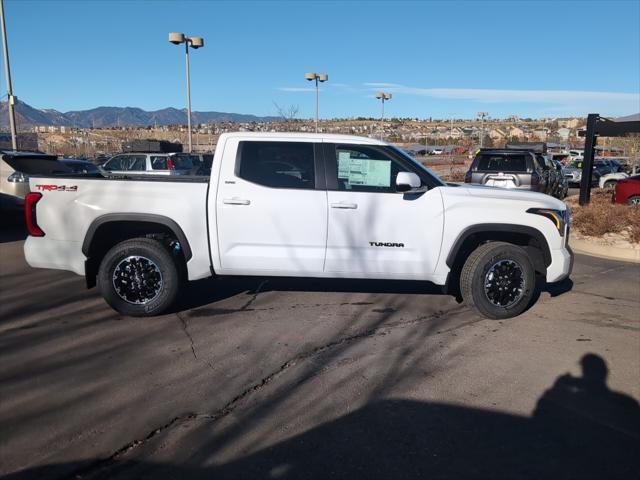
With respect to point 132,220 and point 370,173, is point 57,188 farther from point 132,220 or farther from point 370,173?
point 370,173

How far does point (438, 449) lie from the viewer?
3.33 m

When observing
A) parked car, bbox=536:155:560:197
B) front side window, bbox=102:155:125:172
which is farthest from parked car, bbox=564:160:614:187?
front side window, bbox=102:155:125:172

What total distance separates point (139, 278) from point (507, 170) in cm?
1072

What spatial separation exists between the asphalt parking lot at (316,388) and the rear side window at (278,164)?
1492mm

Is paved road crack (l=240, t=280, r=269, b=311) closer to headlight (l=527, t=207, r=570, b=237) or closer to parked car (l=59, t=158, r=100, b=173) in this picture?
headlight (l=527, t=207, r=570, b=237)

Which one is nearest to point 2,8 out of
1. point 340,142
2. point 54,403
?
point 340,142

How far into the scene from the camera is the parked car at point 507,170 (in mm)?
13359

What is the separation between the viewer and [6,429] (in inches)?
138

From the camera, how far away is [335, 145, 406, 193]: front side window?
576 cm

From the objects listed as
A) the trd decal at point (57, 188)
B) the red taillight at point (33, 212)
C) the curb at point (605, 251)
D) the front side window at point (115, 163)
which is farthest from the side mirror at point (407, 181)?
the front side window at point (115, 163)

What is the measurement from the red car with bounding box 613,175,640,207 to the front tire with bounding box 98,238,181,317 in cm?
1261

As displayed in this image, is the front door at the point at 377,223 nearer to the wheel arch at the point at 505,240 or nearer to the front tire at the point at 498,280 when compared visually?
the wheel arch at the point at 505,240

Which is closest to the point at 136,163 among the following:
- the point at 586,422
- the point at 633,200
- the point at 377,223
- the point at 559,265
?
the point at 377,223

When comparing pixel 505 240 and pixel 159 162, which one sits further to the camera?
pixel 159 162
